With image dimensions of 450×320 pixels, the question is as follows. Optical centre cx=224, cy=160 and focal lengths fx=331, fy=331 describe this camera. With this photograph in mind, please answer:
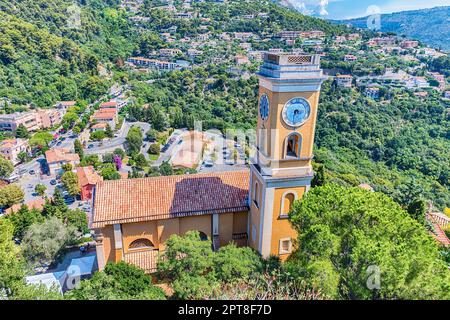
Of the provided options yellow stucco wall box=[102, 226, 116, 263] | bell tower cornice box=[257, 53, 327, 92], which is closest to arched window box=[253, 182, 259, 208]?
bell tower cornice box=[257, 53, 327, 92]

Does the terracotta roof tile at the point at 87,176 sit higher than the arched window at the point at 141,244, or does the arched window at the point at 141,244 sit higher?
the arched window at the point at 141,244

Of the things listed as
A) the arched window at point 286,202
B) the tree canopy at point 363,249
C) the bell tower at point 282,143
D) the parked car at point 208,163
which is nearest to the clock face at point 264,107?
the bell tower at point 282,143

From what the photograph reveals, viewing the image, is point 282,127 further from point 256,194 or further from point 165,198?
point 165,198

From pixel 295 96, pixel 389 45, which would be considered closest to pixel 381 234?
Result: pixel 295 96

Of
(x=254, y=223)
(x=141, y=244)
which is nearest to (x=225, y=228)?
(x=254, y=223)

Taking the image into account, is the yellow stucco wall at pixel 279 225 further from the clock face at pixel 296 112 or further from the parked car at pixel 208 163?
the parked car at pixel 208 163

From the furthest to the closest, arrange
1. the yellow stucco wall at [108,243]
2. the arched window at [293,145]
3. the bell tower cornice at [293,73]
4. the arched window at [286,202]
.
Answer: the yellow stucco wall at [108,243], the arched window at [286,202], the arched window at [293,145], the bell tower cornice at [293,73]
